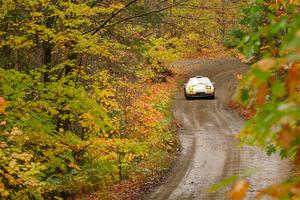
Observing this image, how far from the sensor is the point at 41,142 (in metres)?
9.74

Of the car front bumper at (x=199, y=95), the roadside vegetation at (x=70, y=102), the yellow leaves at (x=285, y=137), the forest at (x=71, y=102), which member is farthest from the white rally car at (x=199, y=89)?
the yellow leaves at (x=285, y=137)

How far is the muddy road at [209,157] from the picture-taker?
13555 mm

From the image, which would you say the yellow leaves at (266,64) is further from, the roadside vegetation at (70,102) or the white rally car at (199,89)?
the white rally car at (199,89)

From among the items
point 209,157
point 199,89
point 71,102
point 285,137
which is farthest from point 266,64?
point 199,89

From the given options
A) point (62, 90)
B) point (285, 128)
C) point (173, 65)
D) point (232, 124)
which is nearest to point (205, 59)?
point (173, 65)

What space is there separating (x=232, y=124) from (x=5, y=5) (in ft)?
51.7

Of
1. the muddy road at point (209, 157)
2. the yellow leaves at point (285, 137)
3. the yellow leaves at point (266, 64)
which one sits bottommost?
the muddy road at point (209, 157)

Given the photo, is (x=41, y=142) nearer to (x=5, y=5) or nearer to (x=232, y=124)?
(x=5, y=5)

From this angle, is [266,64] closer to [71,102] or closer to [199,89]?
[71,102]

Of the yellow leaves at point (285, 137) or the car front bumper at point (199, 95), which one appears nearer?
the yellow leaves at point (285, 137)

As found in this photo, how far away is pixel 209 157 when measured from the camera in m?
17.5

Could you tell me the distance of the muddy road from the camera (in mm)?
13555

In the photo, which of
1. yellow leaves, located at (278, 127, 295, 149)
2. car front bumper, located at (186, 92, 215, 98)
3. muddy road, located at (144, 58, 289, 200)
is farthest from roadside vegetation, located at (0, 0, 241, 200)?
car front bumper, located at (186, 92, 215, 98)

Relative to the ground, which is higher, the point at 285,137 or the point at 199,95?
the point at 199,95
